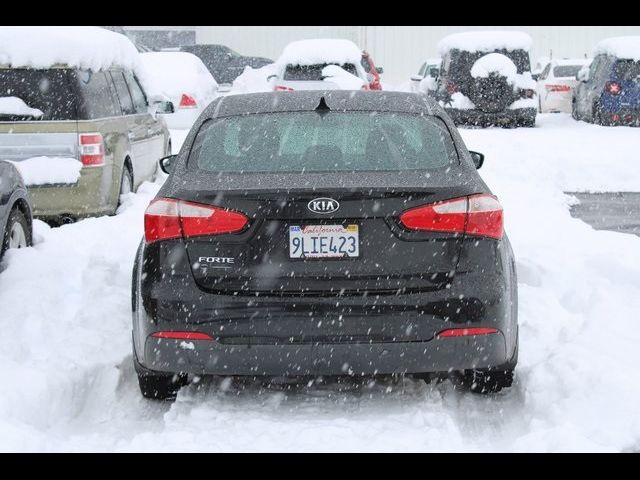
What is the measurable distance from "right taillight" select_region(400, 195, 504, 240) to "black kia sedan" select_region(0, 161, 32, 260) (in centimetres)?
326

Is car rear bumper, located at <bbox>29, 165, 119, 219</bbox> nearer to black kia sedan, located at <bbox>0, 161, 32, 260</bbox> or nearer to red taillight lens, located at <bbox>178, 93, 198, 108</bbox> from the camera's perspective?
black kia sedan, located at <bbox>0, 161, 32, 260</bbox>

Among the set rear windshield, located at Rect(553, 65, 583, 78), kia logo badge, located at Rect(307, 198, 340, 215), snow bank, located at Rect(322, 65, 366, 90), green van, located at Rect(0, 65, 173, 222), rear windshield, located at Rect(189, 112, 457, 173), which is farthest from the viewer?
rear windshield, located at Rect(553, 65, 583, 78)

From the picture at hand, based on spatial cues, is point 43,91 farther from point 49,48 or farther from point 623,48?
point 623,48

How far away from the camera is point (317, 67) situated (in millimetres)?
20109

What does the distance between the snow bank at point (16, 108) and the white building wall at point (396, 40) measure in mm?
31401

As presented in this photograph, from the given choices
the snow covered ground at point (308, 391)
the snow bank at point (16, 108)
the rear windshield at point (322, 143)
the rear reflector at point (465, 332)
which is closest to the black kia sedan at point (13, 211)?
the snow covered ground at point (308, 391)

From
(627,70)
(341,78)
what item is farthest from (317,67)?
(627,70)

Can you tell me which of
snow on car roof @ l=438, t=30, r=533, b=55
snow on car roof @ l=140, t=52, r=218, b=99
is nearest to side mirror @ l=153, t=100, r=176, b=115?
snow on car roof @ l=140, t=52, r=218, b=99

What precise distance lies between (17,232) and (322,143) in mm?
2945

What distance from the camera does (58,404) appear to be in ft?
16.6

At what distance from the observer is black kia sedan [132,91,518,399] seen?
455cm

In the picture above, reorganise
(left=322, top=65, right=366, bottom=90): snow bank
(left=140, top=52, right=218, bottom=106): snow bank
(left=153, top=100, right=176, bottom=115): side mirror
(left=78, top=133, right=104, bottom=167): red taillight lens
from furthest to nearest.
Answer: (left=140, top=52, right=218, bottom=106): snow bank < (left=322, top=65, right=366, bottom=90): snow bank < (left=153, top=100, right=176, bottom=115): side mirror < (left=78, top=133, right=104, bottom=167): red taillight lens
